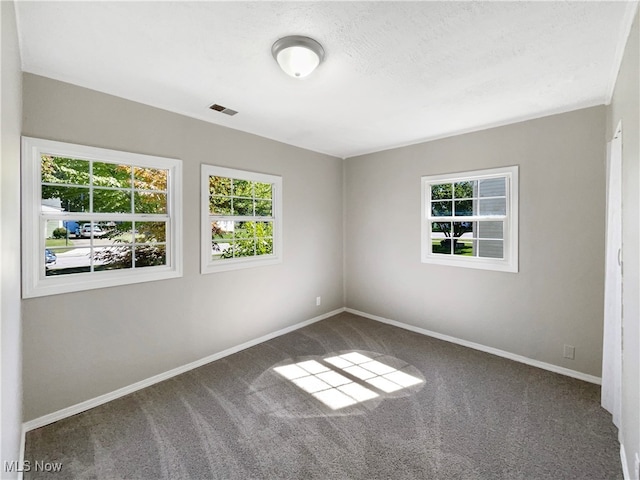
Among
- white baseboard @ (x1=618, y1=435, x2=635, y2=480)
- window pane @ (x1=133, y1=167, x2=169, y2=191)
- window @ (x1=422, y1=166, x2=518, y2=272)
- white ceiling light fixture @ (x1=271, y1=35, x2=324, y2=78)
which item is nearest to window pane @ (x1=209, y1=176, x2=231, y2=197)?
window pane @ (x1=133, y1=167, x2=169, y2=191)

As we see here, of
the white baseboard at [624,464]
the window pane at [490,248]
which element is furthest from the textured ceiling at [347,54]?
the white baseboard at [624,464]

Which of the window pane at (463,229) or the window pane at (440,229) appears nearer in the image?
the window pane at (463,229)

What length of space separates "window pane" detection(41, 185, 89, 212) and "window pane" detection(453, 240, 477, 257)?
3.86m

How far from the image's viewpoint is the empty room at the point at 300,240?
1.67 meters

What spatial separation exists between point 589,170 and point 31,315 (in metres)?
4.75

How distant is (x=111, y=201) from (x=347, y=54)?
7.38 feet

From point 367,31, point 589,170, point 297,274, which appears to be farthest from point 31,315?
point 589,170

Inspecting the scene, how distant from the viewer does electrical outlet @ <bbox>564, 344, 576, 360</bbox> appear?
111 inches

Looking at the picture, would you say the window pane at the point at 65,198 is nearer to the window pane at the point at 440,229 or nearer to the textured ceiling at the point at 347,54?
the textured ceiling at the point at 347,54

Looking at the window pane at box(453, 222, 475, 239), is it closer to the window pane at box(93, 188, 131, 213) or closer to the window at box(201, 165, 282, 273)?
the window at box(201, 165, 282, 273)

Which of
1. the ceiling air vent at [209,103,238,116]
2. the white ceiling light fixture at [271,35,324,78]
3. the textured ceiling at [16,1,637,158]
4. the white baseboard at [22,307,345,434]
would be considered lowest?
the white baseboard at [22,307,345,434]

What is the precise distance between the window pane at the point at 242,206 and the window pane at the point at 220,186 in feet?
0.44

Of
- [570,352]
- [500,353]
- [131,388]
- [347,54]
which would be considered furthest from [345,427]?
[347,54]

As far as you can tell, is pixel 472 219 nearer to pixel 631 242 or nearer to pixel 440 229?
pixel 440 229
